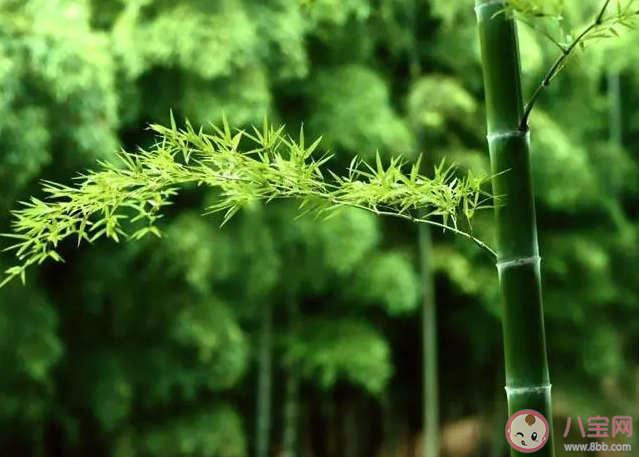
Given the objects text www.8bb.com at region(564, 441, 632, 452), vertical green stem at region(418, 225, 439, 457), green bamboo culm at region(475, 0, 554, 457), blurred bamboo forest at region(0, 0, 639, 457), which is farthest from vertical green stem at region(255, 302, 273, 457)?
green bamboo culm at region(475, 0, 554, 457)

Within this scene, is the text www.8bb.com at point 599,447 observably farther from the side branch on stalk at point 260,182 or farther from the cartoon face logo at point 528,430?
the side branch on stalk at point 260,182

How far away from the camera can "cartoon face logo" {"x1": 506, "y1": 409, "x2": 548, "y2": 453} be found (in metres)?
1.13

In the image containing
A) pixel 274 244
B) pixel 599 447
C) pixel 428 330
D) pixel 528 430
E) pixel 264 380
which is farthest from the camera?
pixel 428 330

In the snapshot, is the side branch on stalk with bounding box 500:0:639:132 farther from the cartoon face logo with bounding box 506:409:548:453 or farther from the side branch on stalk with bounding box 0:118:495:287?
the cartoon face logo with bounding box 506:409:548:453

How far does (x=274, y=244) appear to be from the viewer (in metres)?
4.67

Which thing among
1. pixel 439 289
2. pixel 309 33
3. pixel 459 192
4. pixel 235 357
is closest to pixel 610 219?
pixel 439 289

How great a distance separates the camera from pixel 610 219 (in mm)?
5727

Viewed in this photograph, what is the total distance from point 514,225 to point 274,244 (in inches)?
141

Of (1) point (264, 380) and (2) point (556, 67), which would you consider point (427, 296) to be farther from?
(2) point (556, 67)

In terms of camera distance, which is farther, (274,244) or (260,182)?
(274,244)

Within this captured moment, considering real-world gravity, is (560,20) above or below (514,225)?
above

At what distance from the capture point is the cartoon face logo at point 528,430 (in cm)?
113

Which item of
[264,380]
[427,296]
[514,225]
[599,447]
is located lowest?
[599,447]

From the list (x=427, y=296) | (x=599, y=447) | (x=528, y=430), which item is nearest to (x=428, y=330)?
(x=427, y=296)
